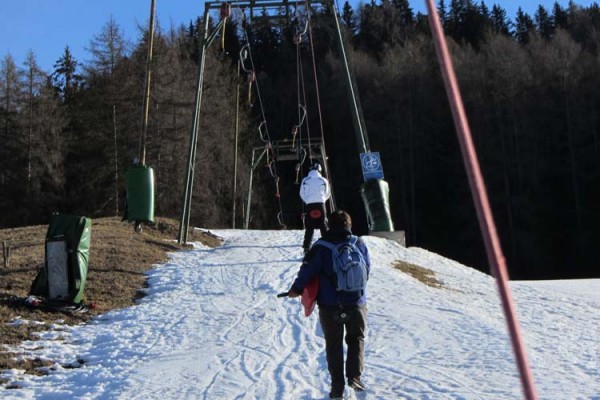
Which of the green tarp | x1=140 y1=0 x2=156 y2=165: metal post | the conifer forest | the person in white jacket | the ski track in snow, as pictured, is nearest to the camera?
the ski track in snow

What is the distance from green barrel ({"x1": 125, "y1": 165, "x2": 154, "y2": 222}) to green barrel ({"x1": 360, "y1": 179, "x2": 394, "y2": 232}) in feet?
17.9

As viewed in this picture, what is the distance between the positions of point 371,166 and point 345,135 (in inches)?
1580

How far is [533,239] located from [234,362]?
40.3 metres

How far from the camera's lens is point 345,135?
5600 cm

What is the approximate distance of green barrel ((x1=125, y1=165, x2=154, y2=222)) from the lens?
15.2 metres

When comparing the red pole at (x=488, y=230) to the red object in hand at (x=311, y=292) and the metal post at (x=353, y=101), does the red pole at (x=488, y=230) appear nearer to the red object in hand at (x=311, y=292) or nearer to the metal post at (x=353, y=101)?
the red object in hand at (x=311, y=292)

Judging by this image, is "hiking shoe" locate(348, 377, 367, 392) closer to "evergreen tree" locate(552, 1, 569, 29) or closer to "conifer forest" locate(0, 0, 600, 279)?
"conifer forest" locate(0, 0, 600, 279)

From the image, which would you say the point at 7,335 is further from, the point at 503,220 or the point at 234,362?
the point at 503,220

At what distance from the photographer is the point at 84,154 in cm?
3950

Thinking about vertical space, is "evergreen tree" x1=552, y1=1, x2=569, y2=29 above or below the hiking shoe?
above

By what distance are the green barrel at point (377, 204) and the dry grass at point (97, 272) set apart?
4.71m

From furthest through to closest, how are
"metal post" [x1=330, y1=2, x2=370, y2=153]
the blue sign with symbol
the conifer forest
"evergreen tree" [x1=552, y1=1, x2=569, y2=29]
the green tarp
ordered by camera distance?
"evergreen tree" [x1=552, y1=1, x2=569, y2=29] → the conifer forest → "metal post" [x1=330, y1=2, x2=370, y2=153] → the blue sign with symbol → the green tarp

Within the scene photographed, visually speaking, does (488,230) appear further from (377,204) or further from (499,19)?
(499,19)

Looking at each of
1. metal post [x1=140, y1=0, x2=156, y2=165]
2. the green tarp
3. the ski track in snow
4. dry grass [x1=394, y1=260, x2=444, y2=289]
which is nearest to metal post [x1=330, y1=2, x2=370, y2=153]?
dry grass [x1=394, y1=260, x2=444, y2=289]
